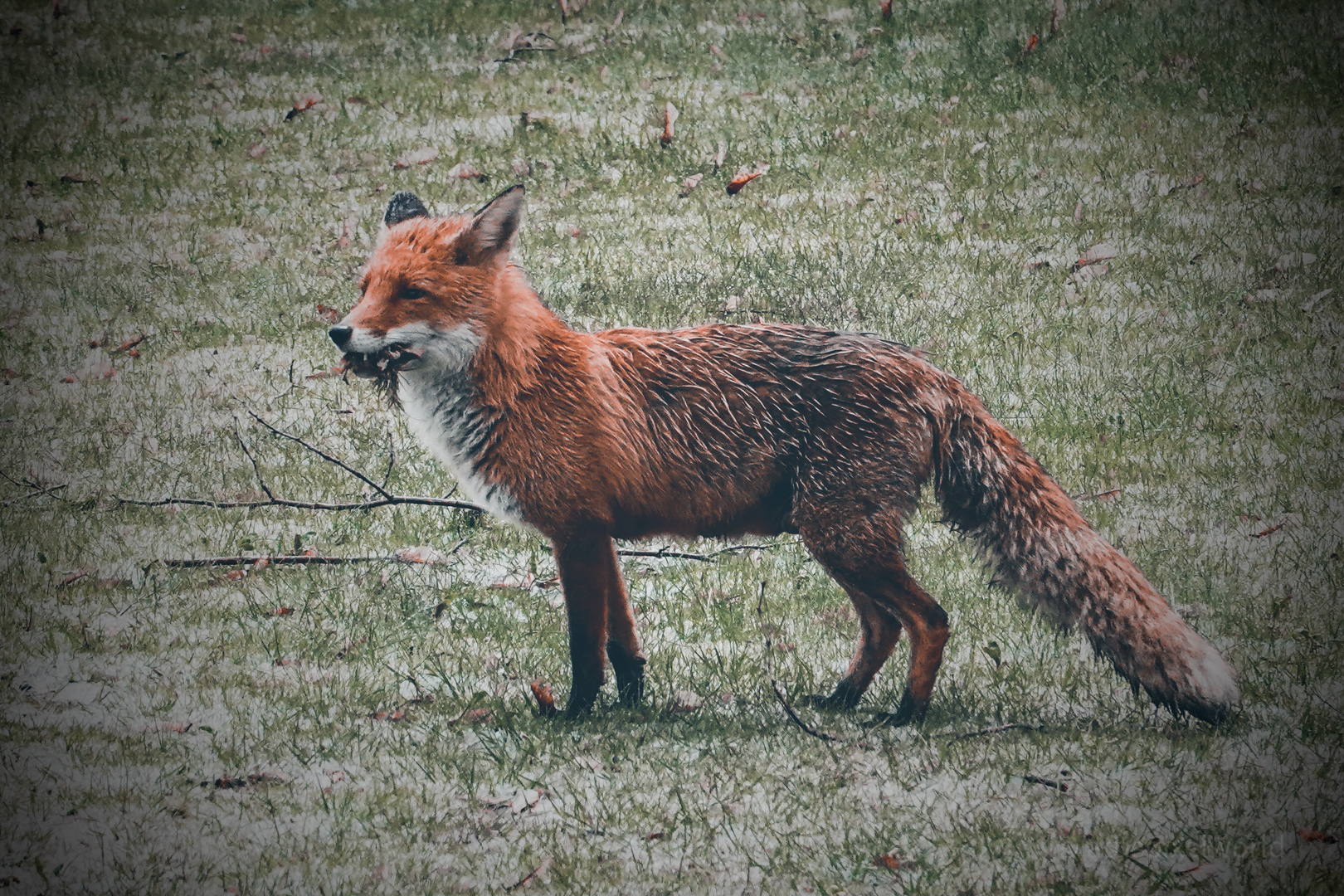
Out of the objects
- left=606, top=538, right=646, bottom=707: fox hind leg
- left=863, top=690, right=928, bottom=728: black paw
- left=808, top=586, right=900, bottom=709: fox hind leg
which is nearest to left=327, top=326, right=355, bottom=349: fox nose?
left=606, top=538, right=646, bottom=707: fox hind leg

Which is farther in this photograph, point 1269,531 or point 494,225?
point 1269,531

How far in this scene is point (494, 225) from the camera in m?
4.06

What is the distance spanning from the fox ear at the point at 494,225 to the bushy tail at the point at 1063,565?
1.77m

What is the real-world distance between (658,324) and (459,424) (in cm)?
260

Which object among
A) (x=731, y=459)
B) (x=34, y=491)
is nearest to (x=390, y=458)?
(x=34, y=491)

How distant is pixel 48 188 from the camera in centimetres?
786

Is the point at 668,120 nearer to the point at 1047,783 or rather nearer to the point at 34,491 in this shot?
the point at 34,491

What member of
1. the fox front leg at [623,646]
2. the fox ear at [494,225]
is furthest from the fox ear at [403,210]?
the fox front leg at [623,646]

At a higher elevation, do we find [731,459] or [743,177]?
[743,177]

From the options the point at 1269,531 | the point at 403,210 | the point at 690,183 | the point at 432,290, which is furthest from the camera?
the point at 690,183

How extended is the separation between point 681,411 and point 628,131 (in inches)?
168

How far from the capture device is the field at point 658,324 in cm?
387

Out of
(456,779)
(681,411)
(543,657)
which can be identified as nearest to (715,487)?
(681,411)

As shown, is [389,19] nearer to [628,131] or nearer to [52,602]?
[628,131]
